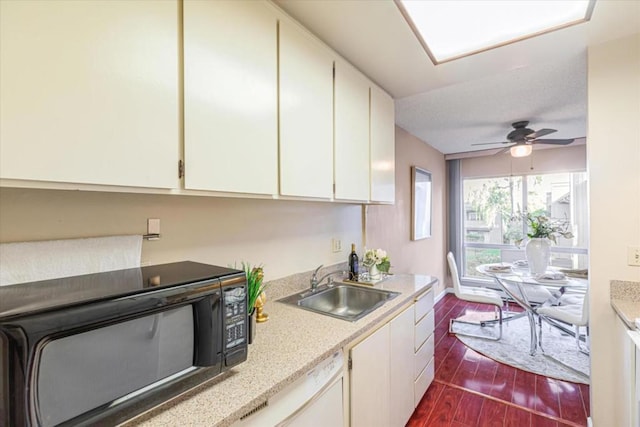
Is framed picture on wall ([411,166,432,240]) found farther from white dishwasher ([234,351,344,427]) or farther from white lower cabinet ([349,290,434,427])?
white dishwasher ([234,351,344,427])

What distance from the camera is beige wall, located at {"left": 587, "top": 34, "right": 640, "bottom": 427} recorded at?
1.62 metres

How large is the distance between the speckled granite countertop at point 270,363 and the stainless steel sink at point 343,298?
0.14 m

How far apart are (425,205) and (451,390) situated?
244cm

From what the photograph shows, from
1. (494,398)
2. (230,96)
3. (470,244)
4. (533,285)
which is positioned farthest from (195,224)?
(470,244)

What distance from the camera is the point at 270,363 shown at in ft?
3.27

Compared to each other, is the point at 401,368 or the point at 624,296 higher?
the point at 624,296

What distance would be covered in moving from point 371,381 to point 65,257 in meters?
1.38

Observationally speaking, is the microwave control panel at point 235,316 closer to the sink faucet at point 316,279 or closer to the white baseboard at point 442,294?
the sink faucet at point 316,279

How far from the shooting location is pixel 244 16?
1.18 metres

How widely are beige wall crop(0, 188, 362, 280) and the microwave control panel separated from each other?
515 mm

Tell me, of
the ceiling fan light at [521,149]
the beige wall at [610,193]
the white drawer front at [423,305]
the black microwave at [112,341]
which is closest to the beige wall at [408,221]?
the white drawer front at [423,305]

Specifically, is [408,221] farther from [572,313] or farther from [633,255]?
[633,255]

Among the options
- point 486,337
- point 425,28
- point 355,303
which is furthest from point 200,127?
point 486,337

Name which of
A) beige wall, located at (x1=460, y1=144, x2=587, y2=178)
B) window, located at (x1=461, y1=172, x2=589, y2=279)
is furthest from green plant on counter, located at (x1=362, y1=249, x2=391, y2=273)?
beige wall, located at (x1=460, y1=144, x2=587, y2=178)
